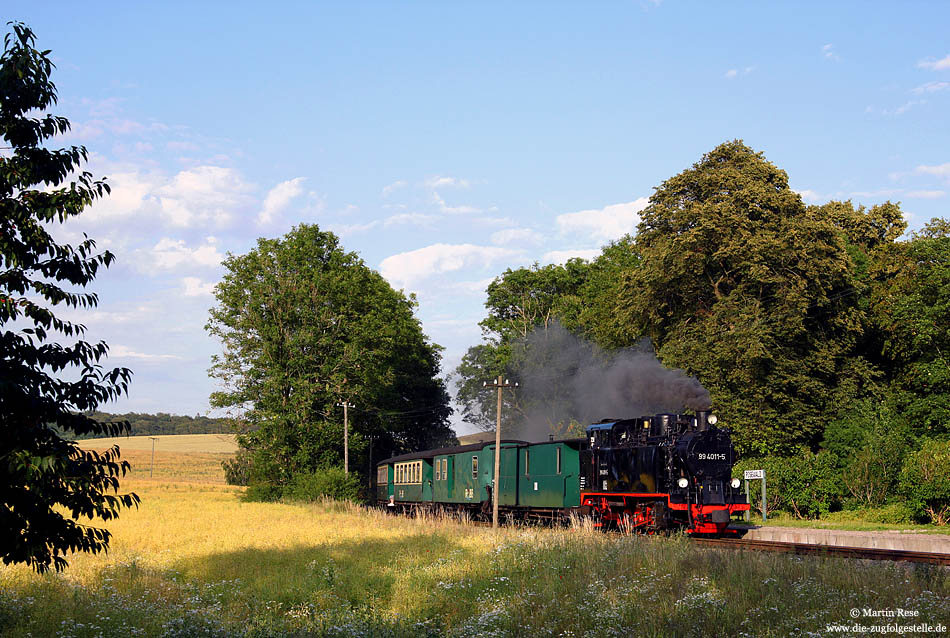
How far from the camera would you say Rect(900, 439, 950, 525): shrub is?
2450 cm

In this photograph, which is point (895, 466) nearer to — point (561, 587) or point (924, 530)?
point (924, 530)

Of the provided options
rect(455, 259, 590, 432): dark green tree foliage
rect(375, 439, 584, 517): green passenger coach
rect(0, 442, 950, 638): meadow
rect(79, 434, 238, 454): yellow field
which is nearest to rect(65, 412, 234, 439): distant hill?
rect(79, 434, 238, 454): yellow field

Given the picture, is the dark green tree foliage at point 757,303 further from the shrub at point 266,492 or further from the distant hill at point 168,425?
the distant hill at point 168,425

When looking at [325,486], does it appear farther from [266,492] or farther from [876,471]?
[876,471]

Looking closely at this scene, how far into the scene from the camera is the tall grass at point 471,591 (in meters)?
10.6

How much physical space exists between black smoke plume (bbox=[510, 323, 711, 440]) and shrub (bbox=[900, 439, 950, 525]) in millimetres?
7299

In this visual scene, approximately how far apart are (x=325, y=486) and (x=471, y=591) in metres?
34.2

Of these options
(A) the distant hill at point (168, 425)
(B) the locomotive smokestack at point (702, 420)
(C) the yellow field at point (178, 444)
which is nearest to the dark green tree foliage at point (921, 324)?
(B) the locomotive smokestack at point (702, 420)

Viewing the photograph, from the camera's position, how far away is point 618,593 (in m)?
12.2

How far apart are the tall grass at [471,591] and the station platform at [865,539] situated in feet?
19.6

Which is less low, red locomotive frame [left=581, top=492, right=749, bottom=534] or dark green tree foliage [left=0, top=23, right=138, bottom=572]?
dark green tree foliage [left=0, top=23, right=138, bottom=572]

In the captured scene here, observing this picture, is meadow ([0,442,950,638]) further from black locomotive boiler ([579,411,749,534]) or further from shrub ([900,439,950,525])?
shrub ([900,439,950,525])

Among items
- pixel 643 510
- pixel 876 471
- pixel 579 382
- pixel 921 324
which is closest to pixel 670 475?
pixel 643 510

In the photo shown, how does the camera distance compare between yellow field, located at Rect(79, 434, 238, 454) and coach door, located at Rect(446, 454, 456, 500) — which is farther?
yellow field, located at Rect(79, 434, 238, 454)
